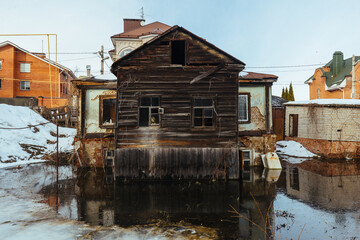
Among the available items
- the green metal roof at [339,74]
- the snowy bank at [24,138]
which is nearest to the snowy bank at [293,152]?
the snowy bank at [24,138]

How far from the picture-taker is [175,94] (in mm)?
10508

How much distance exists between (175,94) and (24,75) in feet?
108

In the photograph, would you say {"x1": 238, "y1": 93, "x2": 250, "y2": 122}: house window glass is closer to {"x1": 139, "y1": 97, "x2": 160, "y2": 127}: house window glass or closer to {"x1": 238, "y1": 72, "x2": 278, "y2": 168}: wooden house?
{"x1": 238, "y1": 72, "x2": 278, "y2": 168}: wooden house

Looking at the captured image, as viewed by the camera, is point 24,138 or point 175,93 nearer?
point 175,93

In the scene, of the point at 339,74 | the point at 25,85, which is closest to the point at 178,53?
the point at 25,85

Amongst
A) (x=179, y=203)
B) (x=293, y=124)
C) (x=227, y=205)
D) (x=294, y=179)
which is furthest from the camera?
(x=293, y=124)

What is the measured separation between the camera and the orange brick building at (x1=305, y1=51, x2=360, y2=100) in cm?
3059

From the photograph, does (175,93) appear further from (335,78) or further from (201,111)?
(335,78)

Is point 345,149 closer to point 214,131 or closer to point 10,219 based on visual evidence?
point 214,131

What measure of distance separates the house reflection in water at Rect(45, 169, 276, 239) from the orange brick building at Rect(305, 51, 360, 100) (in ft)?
95.1

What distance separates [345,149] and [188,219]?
46.7 ft

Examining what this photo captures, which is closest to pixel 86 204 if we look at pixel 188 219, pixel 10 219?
pixel 10 219

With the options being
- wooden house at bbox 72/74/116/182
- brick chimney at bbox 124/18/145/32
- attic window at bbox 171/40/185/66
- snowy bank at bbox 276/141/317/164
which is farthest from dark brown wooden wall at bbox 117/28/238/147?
brick chimney at bbox 124/18/145/32

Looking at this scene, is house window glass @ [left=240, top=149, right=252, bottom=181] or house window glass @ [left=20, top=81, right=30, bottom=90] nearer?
house window glass @ [left=240, top=149, right=252, bottom=181]
